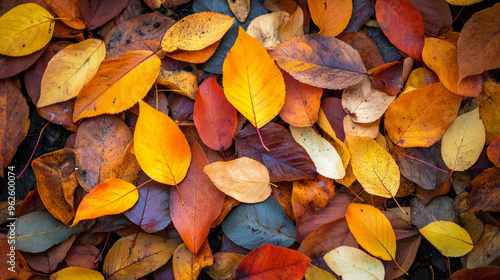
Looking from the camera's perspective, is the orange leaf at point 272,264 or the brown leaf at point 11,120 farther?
the brown leaf at point 11,120

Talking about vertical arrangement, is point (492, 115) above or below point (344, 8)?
below

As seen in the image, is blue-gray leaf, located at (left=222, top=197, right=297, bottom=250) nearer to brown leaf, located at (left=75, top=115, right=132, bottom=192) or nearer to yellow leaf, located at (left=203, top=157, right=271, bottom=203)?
yellow leaf, located at (left=203, top=157, right=271, bottom=203)

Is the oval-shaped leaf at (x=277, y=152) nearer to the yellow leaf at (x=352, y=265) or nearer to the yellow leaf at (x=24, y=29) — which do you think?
the yellow leaf at (x=352, y=265)

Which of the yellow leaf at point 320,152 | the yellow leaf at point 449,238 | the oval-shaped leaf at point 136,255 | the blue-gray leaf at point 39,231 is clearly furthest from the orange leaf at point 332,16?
the blue-gray leaf at point 39,231

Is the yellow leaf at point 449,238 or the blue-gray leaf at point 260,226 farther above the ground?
the blue-gray leaf at point 260,226

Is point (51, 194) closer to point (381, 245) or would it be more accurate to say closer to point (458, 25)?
point (381, 245)

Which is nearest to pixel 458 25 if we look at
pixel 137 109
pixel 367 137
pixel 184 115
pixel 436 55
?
pixel 436 55

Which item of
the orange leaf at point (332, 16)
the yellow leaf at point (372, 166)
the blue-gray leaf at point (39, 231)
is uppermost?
the orange leaf at point (332, 16)
